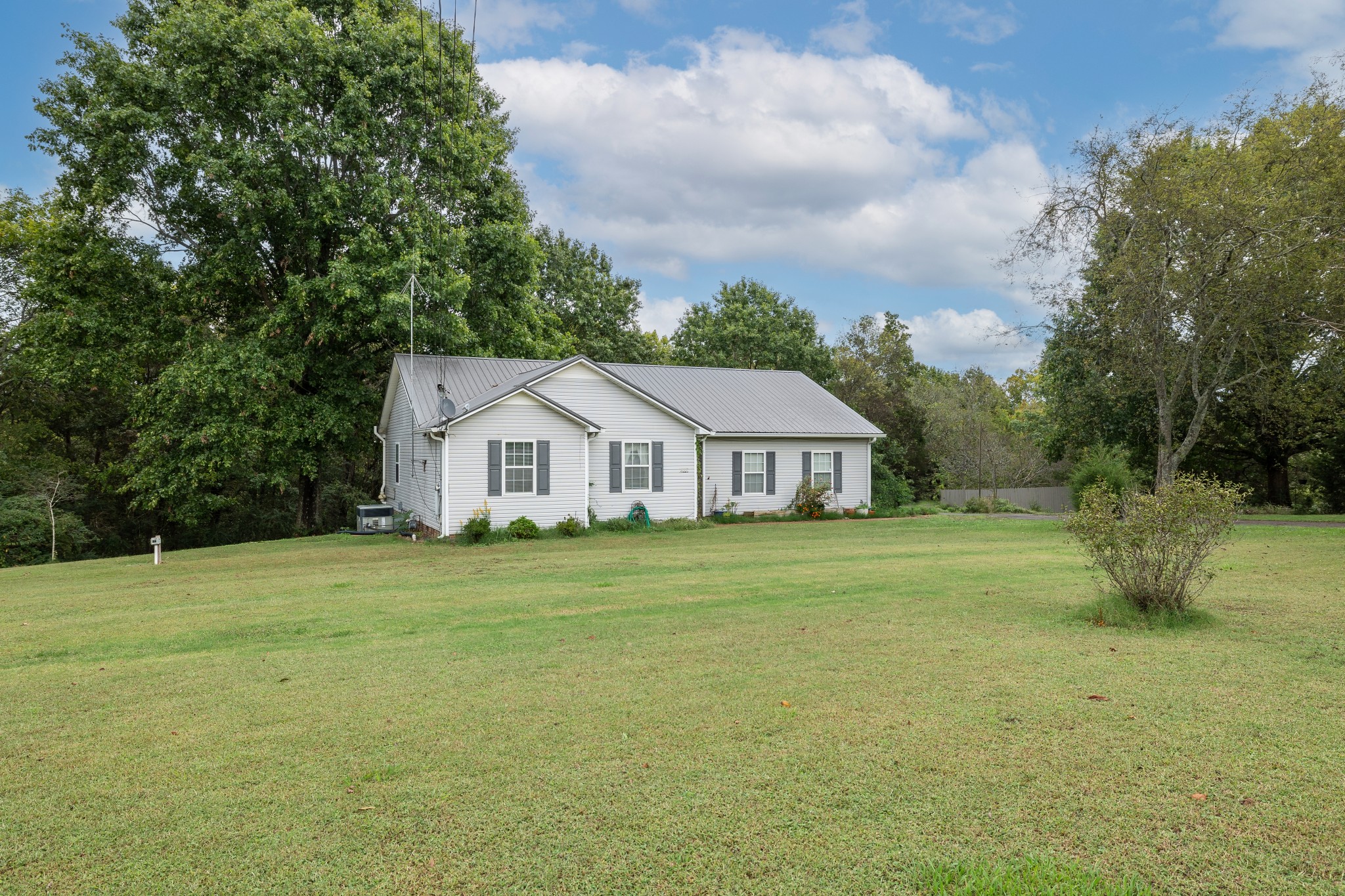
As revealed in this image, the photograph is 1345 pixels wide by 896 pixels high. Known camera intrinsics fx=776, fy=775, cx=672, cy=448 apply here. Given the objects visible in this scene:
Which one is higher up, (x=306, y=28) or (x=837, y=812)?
(x=306, y=28)

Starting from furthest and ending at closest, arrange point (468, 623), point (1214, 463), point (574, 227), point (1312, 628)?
point (574, 227) < point (1214, 463) < point (468, 623) < point (1312, 628)

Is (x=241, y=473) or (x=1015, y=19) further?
(x=241, y=473)

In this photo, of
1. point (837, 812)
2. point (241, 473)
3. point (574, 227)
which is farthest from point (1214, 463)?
point (241, 473)

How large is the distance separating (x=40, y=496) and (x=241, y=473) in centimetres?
524

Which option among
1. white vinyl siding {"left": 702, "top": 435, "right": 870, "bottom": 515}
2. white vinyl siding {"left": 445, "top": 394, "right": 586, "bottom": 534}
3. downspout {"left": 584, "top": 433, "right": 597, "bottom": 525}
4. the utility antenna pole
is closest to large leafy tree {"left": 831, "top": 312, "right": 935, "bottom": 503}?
white vinyl siding {"left": 702, "top": 435, "right": 870, "bottom": 515}

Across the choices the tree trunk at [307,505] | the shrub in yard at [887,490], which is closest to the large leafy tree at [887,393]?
the shrub in yard at [887,490]

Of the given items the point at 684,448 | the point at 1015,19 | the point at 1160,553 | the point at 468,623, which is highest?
the point at 1015,19

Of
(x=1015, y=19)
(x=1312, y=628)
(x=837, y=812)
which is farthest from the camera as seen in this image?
(x=1015, y=19)

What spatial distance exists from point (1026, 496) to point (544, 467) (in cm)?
2405

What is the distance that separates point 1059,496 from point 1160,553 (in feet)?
96.6

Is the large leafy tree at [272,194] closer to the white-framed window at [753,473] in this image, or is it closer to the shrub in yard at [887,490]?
the white-framed window at [753,473]

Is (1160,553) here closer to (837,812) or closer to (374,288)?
(837,812)

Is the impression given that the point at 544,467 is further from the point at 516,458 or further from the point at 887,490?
the point at 887,490

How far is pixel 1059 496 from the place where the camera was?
3425 centimetres
